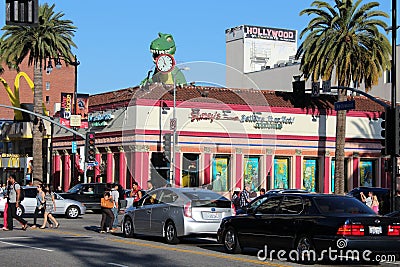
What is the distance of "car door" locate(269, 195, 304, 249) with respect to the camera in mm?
A: 16375

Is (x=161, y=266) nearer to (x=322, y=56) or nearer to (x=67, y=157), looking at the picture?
(x=322, y=56)

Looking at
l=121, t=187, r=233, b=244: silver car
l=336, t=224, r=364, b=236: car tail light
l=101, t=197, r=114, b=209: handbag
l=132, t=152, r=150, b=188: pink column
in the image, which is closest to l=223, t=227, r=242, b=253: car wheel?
l=121, t=187, r=233, b=244: silver car

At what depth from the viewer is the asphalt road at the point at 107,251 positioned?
16.2 m

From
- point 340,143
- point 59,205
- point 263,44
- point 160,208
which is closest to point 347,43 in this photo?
point 340,143

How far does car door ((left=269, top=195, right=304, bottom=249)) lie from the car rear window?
399 centimetres

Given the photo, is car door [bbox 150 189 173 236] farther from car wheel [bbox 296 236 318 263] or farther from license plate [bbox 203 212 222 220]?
car wheel [bbox 296 236 318 263]

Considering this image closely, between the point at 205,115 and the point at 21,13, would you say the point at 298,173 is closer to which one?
the point at 205,115

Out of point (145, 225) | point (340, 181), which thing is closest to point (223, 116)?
point (340, 181)

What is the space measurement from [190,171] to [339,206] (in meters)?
15.0

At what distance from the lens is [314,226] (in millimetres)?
15844

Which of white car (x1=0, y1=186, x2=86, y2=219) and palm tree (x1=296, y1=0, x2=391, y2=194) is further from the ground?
palm tree (x1=296, y1=0, x2=391, y2=194)

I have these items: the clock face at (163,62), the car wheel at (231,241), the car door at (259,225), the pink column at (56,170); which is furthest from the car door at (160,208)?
the pink column at (56,170)

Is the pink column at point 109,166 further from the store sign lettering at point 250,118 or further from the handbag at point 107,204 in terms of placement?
the handbag at point 107,204

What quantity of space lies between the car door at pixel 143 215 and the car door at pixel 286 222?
603 centimetres
